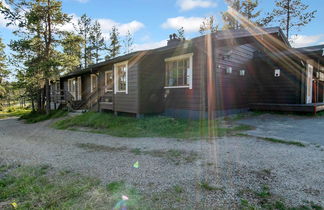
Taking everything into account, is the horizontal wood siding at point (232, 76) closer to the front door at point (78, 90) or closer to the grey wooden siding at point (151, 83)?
the grey wooden siding at point (151, 83)

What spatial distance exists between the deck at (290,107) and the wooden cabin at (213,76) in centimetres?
7

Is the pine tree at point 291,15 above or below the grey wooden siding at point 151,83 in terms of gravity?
above

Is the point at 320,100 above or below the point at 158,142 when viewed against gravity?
above

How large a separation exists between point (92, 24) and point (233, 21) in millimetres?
18138

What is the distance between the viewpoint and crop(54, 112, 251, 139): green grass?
6036 millimetres

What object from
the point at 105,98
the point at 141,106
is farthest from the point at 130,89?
the point at 105,98

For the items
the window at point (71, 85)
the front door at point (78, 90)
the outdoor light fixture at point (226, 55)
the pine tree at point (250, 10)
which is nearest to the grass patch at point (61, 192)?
the outdoor light fixture at point (226, 55)

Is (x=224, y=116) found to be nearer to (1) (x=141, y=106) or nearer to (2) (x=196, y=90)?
(2) (x=196, y=90)

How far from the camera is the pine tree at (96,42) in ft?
79.7

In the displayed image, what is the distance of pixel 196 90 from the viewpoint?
7801 mm

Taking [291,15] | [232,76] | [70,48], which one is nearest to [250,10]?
[291,15]

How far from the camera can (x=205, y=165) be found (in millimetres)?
3178

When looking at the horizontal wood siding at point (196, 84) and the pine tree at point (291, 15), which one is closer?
the horizontal wood siding at point (196, 84)

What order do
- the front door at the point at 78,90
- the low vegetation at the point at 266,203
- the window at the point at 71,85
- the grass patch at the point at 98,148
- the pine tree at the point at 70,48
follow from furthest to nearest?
the window at the point at 71,85 < the front door at the point at 78,90 < the pine tree at the point at 70,48 < the grass patch at the point at 98,148 < the low vegetation at the point at 266,203
